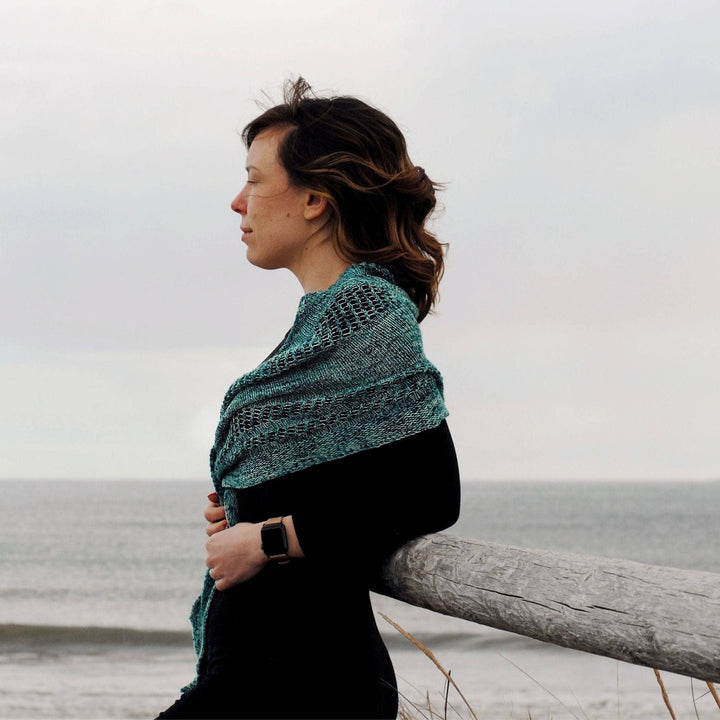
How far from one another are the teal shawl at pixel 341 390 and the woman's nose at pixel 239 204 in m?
0.32

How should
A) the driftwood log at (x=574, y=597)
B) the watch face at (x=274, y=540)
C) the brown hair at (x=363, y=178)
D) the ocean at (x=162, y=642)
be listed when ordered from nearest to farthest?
1. the driftwood log at (x=574, y=597)
2. the watch face at (x=274, y=540)
3. the brown hair at (x=363, y=178)
4. the ocean at (x=162, y=642)

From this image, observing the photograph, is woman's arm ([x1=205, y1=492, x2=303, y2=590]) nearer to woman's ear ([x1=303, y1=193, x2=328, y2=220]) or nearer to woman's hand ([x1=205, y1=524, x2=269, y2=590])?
woman's hand ([x1=205, y1=524, x2=269, y2=590])

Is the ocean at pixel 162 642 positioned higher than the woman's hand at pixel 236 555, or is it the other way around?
the woman's hand at pixel 236 555

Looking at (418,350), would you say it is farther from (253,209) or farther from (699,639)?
(699,639)

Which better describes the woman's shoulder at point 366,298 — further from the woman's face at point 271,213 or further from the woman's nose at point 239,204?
the woman's nose at point 239,204

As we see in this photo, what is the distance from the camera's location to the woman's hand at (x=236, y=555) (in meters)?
1.85

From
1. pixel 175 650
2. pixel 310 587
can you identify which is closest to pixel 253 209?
pixel 310 587

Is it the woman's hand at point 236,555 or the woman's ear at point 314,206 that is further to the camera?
the woman's ear at point 314,206

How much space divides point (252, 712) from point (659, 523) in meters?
56.4

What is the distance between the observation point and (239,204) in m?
2.12

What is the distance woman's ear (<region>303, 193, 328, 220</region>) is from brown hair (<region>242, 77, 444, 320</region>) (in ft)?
0.05

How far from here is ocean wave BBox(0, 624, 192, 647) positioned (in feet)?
43.8

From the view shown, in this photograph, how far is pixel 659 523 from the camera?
54719mm

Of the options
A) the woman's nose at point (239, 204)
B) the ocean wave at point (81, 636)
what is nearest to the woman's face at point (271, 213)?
the woman's nose at point (239, 204)
